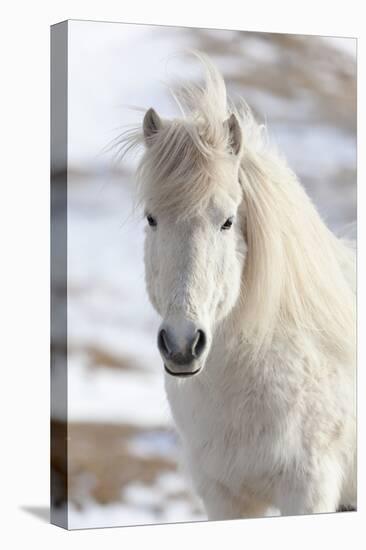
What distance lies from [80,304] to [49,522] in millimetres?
808

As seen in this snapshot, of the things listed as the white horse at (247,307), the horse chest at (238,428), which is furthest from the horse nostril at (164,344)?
the horse chest at (238,428)

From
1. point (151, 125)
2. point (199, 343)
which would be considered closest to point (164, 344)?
point (199, 343)

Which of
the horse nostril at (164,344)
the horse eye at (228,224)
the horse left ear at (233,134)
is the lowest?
the horse nostril at (164,344)

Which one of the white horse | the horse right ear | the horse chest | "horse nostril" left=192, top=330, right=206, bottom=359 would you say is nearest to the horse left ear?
the white horse

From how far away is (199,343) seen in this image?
3.02 m

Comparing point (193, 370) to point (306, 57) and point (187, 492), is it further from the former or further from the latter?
point (306, 57)

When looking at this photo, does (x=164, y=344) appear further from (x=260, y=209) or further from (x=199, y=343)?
(x=260, y=209)

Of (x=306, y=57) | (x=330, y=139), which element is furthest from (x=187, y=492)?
(x=306, y=57)

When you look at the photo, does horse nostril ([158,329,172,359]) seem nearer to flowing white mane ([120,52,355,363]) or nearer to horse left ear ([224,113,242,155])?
flowing white mane ([120,52,355,363])

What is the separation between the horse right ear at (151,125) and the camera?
330cm

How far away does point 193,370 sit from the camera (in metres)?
3.01

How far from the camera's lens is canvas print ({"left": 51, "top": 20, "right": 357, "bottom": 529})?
128 inches

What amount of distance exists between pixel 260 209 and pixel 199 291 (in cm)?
44

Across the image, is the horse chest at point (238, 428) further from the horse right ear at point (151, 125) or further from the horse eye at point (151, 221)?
the horse right ear at point (151, 125)
